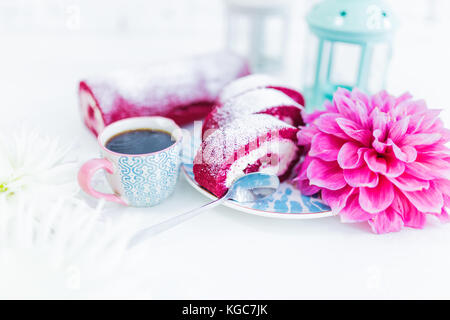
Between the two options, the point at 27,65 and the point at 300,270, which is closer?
the point at 300,270

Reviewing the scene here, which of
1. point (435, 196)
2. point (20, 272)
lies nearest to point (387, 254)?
point (435, 196)

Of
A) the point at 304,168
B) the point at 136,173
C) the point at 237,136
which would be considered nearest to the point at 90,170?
the point at 136,173

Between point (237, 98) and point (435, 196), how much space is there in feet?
1.24

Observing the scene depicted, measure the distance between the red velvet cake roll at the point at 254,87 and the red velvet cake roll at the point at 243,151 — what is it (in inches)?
5.5

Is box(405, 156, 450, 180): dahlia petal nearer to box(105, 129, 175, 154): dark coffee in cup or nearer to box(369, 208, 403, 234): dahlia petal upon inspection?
box(369, 208, 403, 234): dahlia petal

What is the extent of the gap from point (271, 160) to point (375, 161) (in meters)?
0.18

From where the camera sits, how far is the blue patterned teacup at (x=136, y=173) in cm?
60

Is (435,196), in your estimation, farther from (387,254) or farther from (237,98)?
(237,98)

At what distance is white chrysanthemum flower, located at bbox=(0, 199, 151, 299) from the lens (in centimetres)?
52

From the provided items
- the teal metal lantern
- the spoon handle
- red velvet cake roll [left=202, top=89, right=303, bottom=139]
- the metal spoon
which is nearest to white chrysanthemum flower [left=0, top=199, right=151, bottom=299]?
the spoon handle

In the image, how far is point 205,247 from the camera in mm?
593

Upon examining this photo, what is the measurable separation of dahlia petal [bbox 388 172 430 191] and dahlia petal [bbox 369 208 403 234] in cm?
5

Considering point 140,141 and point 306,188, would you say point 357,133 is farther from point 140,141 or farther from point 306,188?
point 140,141
